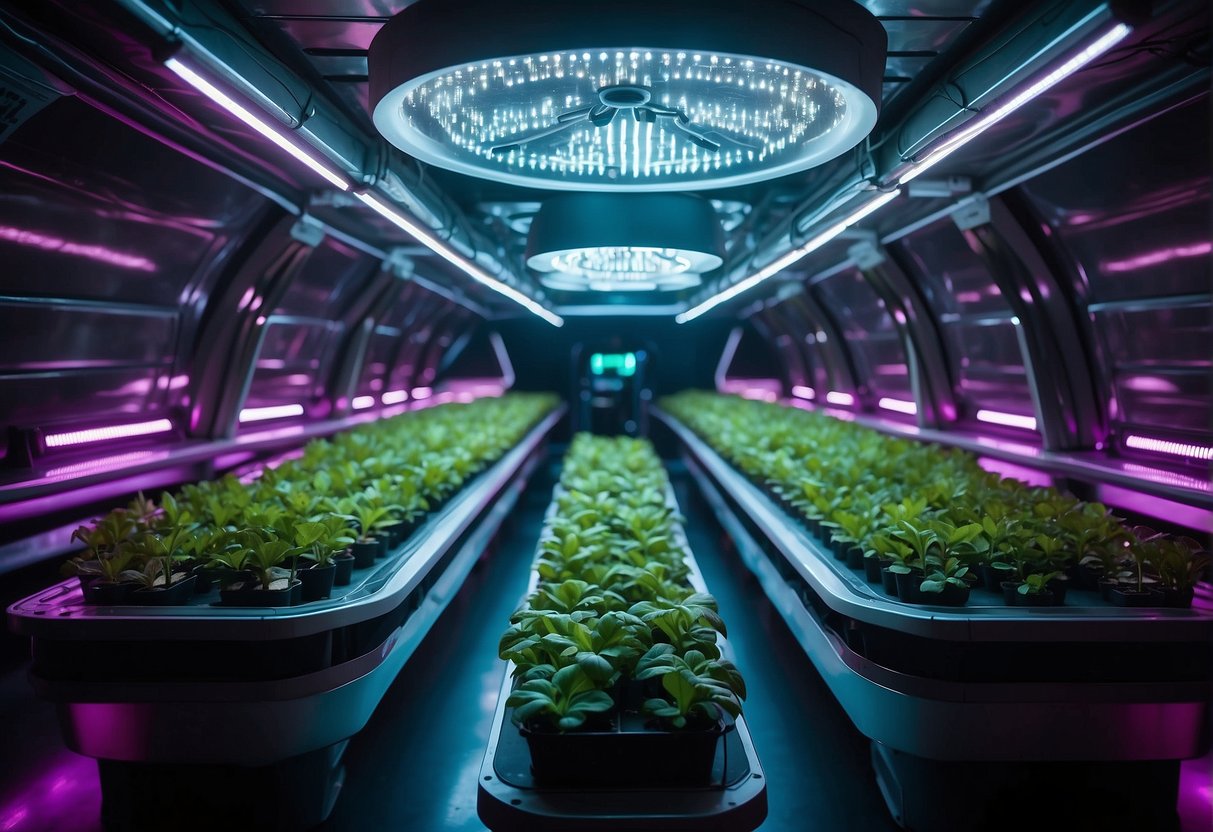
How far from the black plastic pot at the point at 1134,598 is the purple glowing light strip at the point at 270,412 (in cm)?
596

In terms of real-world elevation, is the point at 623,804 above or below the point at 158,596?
below

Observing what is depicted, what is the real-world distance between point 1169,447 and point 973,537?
2.11 metres

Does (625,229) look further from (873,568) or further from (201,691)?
(201,691)

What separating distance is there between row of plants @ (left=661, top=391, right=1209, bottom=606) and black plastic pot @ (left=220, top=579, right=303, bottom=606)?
2.04 metres

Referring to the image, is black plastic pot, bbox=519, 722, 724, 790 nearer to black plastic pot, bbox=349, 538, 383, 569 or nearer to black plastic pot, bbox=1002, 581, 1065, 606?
black plastic pot, bbox=1002, 581, 1065, 606

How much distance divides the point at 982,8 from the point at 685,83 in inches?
50.2

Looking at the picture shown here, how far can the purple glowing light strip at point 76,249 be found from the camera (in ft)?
10.8

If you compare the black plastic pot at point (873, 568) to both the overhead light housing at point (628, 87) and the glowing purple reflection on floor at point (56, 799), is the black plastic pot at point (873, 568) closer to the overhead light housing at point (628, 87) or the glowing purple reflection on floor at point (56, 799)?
the overhead light housing at point (628, 87)

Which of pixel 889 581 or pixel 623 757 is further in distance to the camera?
pixel 889 581

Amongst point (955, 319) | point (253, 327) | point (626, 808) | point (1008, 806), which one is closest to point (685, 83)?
point (626, 808)

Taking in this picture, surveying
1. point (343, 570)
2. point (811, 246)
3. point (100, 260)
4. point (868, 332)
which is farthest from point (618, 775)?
point (868, 332)

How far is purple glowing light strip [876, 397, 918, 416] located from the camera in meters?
7.58

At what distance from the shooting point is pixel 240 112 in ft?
7.14

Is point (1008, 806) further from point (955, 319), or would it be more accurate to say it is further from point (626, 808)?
point (955, 319)
